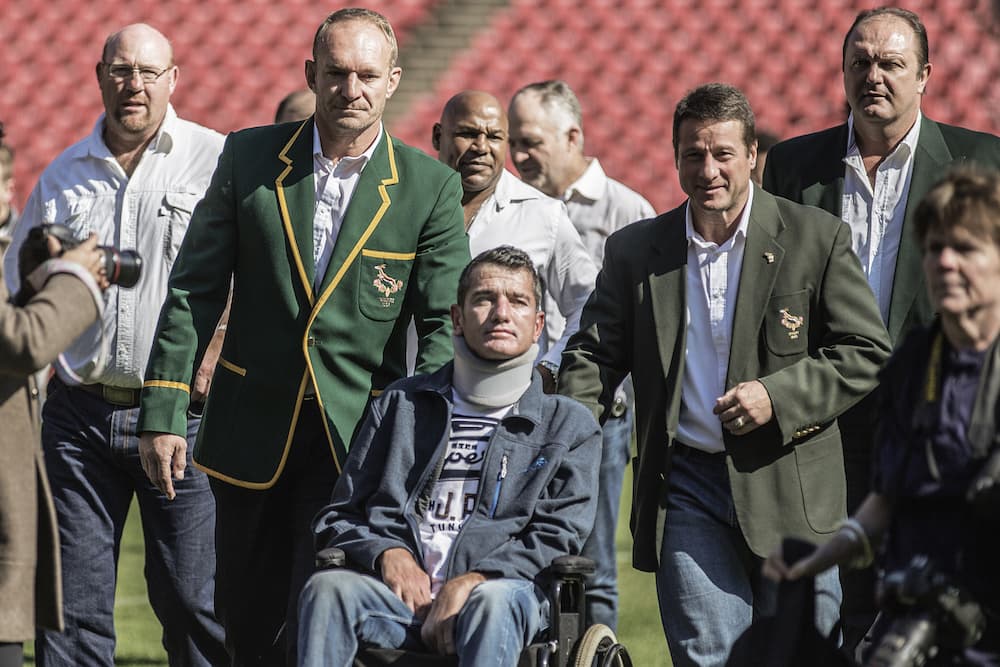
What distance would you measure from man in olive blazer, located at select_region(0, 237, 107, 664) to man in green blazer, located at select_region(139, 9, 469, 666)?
40.0 inches

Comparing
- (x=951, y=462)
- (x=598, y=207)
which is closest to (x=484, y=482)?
(x=951, y=462)

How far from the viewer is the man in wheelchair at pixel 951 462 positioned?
2.72 meters

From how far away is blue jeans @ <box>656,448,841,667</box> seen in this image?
3.87 m

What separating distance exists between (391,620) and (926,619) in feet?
4.83

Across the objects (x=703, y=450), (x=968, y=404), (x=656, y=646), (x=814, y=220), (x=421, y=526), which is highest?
(x=814, y=220)

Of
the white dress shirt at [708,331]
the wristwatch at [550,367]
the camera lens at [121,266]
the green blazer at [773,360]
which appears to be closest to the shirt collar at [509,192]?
the wristwatch at [550,367]

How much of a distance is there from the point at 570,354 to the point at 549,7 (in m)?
10.3

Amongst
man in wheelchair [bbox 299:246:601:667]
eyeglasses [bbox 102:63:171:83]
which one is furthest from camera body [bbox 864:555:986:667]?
eyeglasses [bbox 102:63:171:83]

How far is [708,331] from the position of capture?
4035 mm

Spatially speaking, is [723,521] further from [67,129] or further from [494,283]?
[67,129]

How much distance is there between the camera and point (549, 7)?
14.0m

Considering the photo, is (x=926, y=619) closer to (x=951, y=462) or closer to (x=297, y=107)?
(x=951, y=462)

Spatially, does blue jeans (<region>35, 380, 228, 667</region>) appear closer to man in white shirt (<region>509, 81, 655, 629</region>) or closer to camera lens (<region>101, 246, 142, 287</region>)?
camera lens (<region>101, 246, 142, 287</region>)

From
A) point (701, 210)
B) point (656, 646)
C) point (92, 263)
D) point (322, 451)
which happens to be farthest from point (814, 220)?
point (656, 646)
